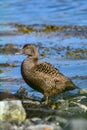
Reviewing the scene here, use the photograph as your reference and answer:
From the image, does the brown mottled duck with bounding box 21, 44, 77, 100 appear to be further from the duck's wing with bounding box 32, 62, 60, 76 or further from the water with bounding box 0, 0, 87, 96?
the water with bounding box 0, 0, 87, 96

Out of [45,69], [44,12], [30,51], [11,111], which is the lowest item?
[44,12]

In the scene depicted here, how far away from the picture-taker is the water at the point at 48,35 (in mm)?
15406

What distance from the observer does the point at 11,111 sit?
34.5 ft

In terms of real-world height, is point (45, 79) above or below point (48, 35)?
above

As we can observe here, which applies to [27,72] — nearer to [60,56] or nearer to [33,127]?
[33,127]

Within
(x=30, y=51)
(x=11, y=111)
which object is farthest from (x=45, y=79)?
(x=11, y=111)

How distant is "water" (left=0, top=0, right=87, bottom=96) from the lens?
1541 cm

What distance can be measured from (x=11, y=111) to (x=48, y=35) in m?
11.4

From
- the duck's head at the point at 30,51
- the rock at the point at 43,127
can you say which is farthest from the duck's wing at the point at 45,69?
the rock at the point at 43,127

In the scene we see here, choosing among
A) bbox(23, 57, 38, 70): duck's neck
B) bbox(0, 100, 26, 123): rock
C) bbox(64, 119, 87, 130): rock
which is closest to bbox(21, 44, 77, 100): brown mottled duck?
bbox(23, 57, 38, 70): duck's neck

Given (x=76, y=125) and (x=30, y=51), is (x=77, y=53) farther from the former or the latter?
(x=76, y=125)

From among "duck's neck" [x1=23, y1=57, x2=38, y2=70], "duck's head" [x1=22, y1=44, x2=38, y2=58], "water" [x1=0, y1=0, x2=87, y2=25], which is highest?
"duck's head" [x1=22, y1=44, x2=38, y2=58]

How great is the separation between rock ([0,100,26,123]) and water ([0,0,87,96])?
3.02 meters

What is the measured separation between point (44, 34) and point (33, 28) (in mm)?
1667
